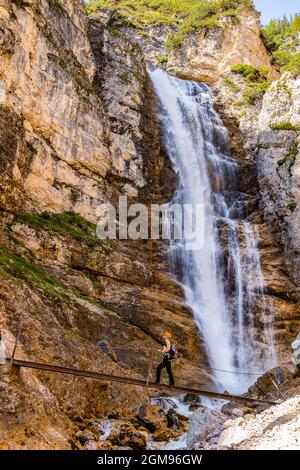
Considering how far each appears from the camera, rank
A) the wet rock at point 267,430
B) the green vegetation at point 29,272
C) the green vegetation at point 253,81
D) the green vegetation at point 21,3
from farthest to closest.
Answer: the green vegetation at point 253,81, the green vegetation at point 21,3, the green vegetation at point 29,272, the wet rock at point 267,430

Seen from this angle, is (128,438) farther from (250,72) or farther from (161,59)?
(161,59)

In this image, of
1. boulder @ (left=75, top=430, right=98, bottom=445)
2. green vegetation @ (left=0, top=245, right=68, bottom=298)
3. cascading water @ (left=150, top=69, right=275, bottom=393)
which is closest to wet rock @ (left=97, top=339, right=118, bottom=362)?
green vegetation @ (left=0, top=245, right=68, bottom=298)

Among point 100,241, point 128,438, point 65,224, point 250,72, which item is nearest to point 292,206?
point 100,241

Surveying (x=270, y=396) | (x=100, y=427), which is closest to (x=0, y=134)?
(x=100, y=427)

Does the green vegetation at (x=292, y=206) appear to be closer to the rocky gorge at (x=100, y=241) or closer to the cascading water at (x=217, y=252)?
the rocky gorge at (x=100, y=241)

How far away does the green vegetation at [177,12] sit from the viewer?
47.9 m

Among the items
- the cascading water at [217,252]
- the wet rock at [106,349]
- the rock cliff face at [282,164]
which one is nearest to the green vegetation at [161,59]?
the cascading water at [217,252]

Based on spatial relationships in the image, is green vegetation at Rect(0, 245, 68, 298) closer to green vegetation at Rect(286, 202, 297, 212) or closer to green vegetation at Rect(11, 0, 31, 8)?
green vegetation at Rect(11, 0, 31, 8)

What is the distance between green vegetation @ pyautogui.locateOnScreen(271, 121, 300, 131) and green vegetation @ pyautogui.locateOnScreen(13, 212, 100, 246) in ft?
52.8

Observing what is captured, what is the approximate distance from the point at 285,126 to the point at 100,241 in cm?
1687

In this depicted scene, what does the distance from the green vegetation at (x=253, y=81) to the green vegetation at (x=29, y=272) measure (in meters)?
26.4

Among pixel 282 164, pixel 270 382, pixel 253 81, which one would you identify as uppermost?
pixel 253 81

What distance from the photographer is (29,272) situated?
17.5 meters
